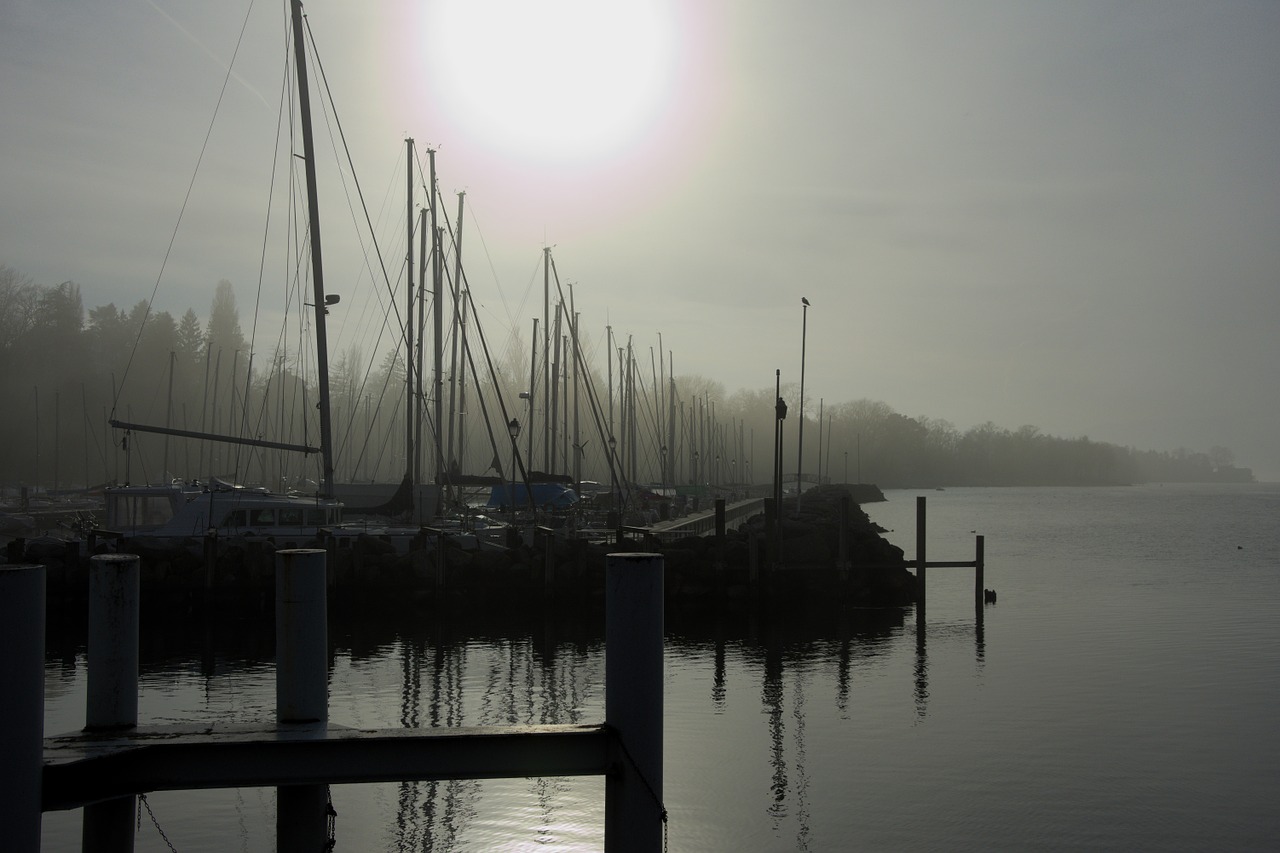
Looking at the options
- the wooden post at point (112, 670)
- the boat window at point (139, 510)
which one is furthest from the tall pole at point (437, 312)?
the wooden post at point (112, 670)

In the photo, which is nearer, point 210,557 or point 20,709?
point 20,709

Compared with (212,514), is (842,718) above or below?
below

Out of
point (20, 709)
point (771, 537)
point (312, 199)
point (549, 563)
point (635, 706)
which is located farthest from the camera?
point (771, 537)

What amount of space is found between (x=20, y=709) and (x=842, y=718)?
1833cm

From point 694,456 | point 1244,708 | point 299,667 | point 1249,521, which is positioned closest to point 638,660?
point 299,667

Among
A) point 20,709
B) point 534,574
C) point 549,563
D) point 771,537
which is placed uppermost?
point 20,709

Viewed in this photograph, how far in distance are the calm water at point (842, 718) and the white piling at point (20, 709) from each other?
29.9 feet

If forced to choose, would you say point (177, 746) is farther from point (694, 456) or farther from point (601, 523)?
point (694, 456)

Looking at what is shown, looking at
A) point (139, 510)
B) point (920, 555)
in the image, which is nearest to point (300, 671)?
point (920, 555)

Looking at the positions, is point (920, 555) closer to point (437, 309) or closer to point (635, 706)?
point (437, 309)

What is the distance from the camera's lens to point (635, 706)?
4695mm

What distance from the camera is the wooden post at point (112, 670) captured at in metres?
5.49

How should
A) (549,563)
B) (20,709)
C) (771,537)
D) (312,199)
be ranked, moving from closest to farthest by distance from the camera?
(20,709), (312,199), (549,563), (771,537)

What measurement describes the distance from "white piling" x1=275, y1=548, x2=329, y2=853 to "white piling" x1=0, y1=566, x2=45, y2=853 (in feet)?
4.01
